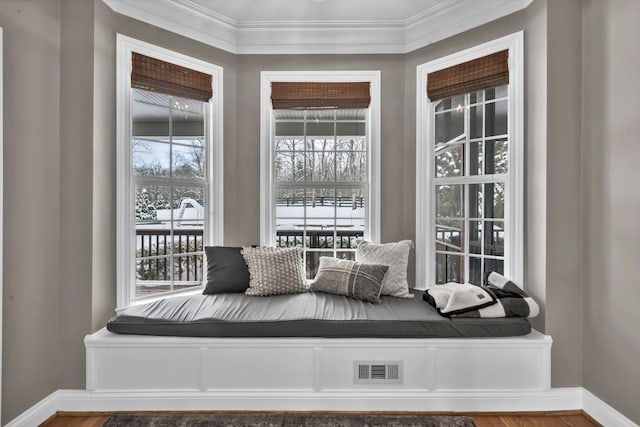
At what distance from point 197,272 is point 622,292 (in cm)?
300

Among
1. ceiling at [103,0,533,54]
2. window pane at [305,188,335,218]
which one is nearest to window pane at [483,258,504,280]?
window pane at [305,188,335,218]

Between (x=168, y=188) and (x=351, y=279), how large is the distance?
1659 millimetres

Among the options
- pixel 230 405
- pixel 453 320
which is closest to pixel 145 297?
pixel 230 405

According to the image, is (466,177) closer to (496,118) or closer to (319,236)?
(496,118)

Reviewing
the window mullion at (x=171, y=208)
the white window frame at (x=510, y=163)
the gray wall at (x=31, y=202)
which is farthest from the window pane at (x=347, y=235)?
the gray wall at (x=31, y=202)

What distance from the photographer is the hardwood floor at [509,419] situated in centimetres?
210

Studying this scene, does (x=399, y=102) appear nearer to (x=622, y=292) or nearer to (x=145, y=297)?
(x=622, y=292)

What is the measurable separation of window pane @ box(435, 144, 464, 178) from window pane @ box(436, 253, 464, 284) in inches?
27.8

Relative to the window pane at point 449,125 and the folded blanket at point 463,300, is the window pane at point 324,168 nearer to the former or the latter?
the window pane at point 449,125

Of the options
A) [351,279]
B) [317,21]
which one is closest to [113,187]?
[351,279]

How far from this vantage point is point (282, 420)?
2.10 metres

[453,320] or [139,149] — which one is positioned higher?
[139,149]

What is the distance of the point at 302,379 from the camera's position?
220cm

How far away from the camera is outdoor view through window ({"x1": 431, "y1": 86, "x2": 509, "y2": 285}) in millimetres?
2633
